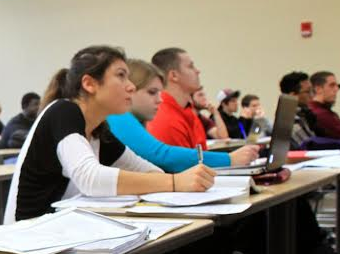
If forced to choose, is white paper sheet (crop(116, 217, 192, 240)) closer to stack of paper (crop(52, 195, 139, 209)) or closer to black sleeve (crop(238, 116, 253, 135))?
stack of paper (crop(52, 195, 139, 209))

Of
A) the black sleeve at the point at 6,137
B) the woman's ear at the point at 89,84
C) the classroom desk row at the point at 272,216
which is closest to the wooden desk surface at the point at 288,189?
the classroom desk row at the point at 272,216

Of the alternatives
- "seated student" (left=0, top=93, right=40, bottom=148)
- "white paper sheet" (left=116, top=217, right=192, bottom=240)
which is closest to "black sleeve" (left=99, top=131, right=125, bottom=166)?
"white paper sheet" (left=116, top=217, right=192, bottom=240)

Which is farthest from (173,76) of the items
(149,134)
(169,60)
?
(149,134)

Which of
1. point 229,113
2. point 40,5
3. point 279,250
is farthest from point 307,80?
point 40,5

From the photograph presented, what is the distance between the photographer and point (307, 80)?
16.6ft

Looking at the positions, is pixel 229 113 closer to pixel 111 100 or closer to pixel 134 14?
pixel 134 14

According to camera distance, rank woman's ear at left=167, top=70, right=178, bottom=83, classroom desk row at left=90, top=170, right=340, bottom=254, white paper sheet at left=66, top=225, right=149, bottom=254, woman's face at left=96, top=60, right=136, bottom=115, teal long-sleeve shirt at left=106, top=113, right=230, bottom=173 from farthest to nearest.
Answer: woman's ear at left=167, top=70, right=178, bottom=83 < teal long-sleeve shirt at left=106, top=113, right=230, bottom=173 < woman's face at left=96, top=60, right=136, bottom=115 < classroom desk row at left=90, top=170, right=340, bottom=254 < white paper sheet at left=66, top=225, right=149, bottom=254

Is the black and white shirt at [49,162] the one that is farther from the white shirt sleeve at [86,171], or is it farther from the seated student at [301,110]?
A: the seated student at [301,110]

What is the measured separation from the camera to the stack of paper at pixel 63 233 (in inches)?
40.9

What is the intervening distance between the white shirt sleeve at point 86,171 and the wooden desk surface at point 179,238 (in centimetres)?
40

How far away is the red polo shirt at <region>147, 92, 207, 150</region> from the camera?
2.58m

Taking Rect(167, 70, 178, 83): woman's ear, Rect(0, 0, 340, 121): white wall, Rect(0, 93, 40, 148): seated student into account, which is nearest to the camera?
Rect(167, 70, 178, 83): woman's ear

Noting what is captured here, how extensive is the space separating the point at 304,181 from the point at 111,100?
2.33ft

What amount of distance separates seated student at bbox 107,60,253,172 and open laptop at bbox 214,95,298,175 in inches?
5.1
